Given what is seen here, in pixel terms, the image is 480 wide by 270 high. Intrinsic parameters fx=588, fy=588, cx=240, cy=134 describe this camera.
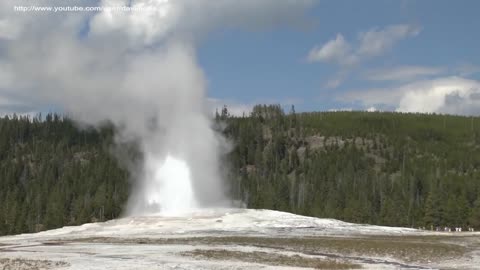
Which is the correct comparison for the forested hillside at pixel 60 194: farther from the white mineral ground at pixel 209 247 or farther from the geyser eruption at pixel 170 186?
the white mineral ground at pixel 209 247

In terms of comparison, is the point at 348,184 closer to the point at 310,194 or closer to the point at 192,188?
the point at 310,194

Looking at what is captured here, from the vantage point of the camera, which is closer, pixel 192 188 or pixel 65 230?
pixel 65 230

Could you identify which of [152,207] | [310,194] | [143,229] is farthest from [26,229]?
[310,194]

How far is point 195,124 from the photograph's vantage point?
3312 inches

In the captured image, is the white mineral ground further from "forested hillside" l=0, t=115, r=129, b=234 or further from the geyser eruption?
"forested hillside" l=0, t=115, r=129, b=234

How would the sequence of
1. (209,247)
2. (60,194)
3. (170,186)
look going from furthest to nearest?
(60,194)
(170,186)
(209,247)

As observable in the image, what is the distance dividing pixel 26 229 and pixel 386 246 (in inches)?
2973

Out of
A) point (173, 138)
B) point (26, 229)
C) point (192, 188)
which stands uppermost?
point (173, 138)

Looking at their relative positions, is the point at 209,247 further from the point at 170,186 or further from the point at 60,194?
the point at 60,194

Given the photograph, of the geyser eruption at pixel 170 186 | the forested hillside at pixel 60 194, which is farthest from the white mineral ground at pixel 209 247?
the forested hillside at pixel 60 194

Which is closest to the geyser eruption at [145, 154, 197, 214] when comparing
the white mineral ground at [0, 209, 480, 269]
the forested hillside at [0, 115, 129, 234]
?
the white mineral ground at [0, 209, 480, 269]

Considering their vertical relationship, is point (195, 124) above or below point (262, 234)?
above

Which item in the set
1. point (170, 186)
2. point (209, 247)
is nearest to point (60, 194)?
point (170, 186)

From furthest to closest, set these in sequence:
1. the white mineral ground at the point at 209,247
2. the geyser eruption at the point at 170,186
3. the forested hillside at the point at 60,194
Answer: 1. the forested hillside at the point at 60,194
2. the geyser eruption at the point at 170,186
3. the white mineral ground at the point at 209,247
